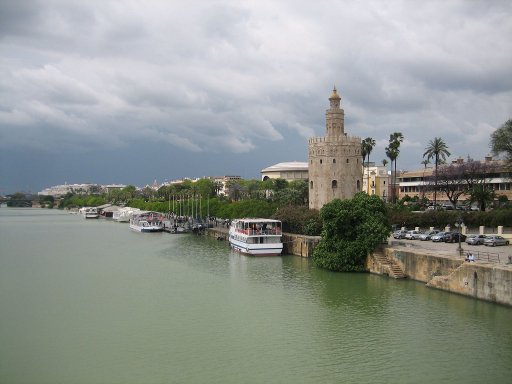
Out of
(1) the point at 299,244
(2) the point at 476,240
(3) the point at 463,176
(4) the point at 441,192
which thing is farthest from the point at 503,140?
(4) the point at 441,192

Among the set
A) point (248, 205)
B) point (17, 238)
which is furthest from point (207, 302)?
point (17, 238)

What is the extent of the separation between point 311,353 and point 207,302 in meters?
11.0

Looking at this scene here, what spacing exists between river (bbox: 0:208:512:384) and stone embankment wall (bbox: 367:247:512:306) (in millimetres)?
606

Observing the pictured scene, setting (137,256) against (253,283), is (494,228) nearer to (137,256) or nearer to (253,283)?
(253,283)

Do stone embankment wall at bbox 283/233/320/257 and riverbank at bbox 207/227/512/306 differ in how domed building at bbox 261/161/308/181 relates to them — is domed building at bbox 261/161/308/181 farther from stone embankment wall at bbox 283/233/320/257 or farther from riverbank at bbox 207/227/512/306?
riverbank at bbox 207/227/512/306

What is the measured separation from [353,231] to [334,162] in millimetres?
22586

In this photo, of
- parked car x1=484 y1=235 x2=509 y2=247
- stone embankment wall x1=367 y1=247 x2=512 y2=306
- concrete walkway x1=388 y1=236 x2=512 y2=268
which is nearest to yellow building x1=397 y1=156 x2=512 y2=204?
parked car x1=484 y1=235 x2=509 y2=247

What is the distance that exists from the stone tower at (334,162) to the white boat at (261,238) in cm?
1049

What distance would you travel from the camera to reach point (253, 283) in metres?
39.8

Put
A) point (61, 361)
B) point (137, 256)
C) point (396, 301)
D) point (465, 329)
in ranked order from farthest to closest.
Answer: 1. point (137, 256)
2. point (396, 301)
3. point (465, 329)
4. point (61, 361)

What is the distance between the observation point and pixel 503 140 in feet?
189

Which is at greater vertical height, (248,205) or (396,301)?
(248,205)

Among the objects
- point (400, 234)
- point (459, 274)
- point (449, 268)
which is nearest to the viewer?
point (459, 274)

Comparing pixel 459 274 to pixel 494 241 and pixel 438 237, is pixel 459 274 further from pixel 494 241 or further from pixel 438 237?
pixel 438 237
